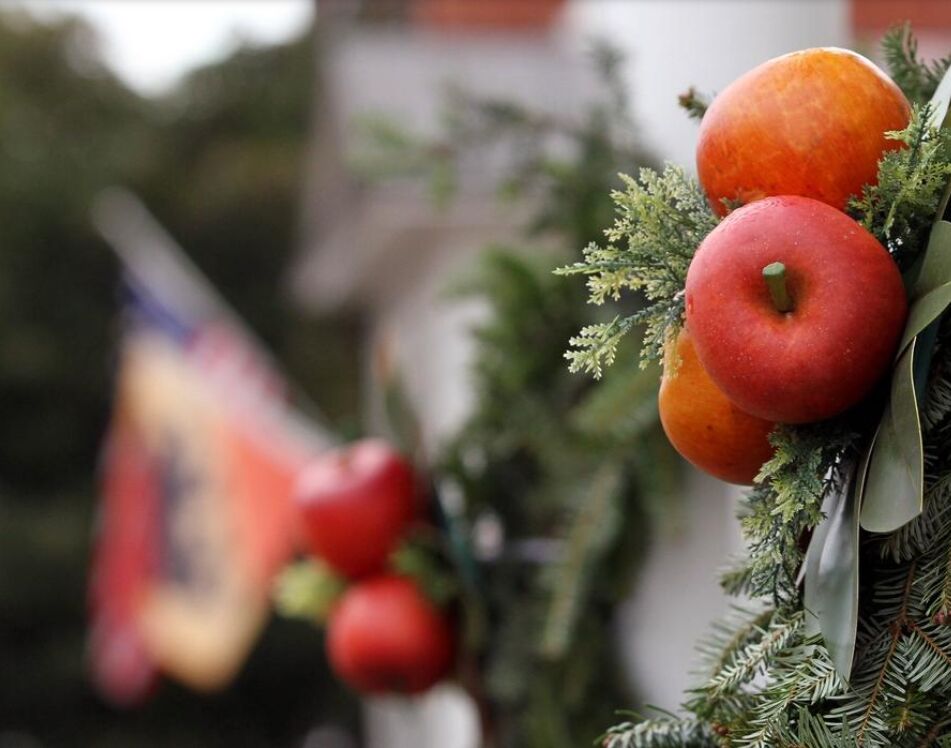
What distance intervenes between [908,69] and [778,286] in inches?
10.1

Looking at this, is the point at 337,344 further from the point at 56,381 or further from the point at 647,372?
the point at 647,372

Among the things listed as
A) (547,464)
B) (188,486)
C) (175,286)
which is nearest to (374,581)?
(547,464)

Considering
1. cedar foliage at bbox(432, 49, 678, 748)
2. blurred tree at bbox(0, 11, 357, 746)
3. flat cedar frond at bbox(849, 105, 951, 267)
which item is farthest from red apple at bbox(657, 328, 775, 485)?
blurred tree at bbox(0, 11, 357, 746)

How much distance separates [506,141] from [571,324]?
29cm

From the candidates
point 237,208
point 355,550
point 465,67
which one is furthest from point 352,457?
point 237,208

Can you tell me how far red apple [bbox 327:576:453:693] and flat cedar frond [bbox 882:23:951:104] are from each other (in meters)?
0.85

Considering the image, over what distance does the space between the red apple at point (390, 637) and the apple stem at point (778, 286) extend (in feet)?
2.92

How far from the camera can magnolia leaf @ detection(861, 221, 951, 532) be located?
0.56 m

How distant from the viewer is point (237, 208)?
9.12 metres

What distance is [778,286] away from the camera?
575 millimetres

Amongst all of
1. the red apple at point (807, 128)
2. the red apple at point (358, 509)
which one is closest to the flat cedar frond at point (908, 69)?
the red apple at point (807, 128)

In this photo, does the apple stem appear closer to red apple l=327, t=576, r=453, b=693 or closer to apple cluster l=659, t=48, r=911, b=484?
apple cluster l=659, t=48, r=911, b=484

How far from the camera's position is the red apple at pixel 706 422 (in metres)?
0.64

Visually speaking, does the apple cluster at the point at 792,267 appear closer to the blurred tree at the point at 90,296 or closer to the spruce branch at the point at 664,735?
the spruce branch at the point at 664,735
